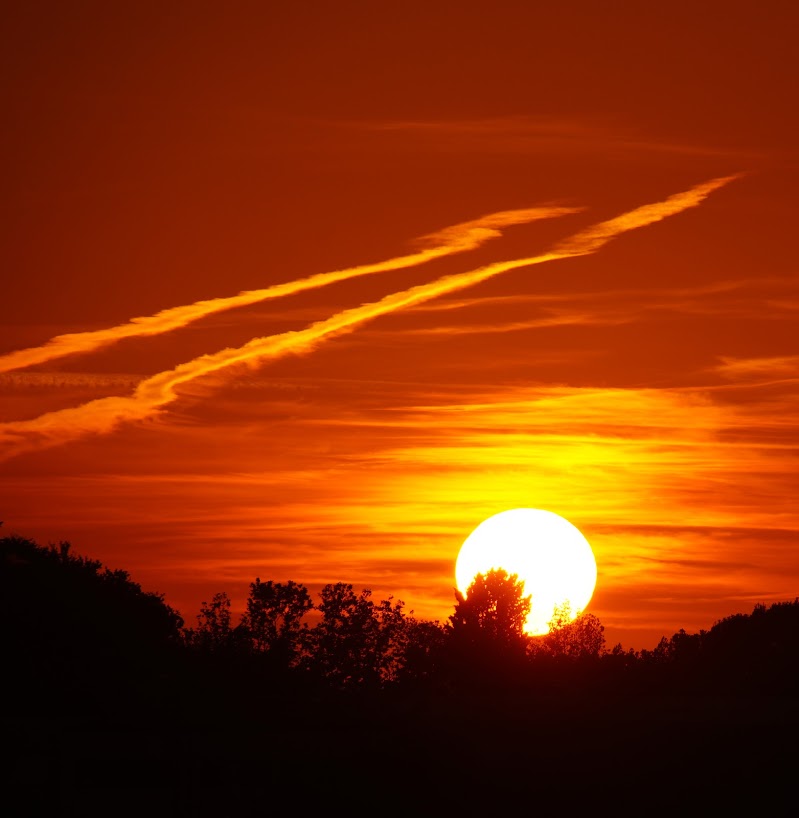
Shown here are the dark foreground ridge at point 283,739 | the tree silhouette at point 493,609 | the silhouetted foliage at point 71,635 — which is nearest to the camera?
the dark foreground ridge at point 283,739

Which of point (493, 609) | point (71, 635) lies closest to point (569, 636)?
point (493, 609)

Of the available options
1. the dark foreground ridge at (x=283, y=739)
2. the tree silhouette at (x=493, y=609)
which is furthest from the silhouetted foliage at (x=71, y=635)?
the tree silhouette at (x=493, y=609)

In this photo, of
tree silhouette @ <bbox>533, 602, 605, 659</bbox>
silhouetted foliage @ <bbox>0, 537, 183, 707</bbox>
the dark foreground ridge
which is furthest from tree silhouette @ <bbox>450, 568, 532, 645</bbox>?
silhouetted foliage @ <bbox>0, 537, 183, 707</bbox>

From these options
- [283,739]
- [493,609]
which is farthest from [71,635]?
[493,609]

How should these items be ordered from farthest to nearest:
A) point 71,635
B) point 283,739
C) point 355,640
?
point 355,640 → point 71,635 → point 283,739

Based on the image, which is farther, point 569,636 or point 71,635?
point 569,636

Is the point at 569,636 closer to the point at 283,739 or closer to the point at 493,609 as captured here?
the point at 493,609

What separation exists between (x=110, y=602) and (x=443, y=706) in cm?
1340

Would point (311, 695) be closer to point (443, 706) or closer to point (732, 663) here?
point (443, 706)

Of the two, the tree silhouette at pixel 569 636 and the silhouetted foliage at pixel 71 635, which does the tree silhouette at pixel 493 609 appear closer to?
the tree silhouette at pixel 569 636

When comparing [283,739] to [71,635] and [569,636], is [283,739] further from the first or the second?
[569,636]

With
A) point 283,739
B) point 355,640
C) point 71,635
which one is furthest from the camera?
point 355,640

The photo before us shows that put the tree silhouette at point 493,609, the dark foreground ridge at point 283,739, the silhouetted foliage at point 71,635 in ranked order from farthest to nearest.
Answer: the tree silhouette at point 493,609 → the silhouetted foliage at point 71,635 → the dark foreground ridge at point 283,739

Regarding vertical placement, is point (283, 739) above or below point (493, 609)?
below
